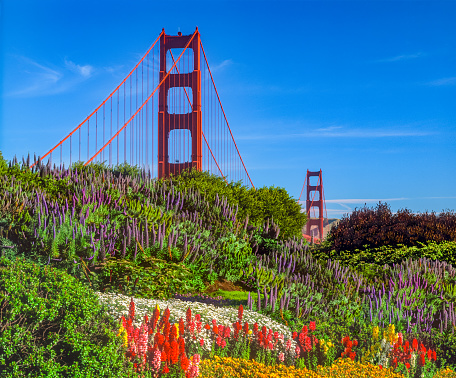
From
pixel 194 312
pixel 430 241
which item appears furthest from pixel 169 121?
pixel 194 312

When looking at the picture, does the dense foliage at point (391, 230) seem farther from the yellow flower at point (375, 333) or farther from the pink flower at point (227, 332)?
the pink flower at point (227, 332)

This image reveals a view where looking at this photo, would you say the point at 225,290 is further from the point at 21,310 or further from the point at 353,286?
the point at 21,310

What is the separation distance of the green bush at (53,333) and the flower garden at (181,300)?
0.04 feet

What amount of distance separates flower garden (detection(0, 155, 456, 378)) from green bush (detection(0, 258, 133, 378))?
0.01m

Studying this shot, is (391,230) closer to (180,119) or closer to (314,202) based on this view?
(180,119)

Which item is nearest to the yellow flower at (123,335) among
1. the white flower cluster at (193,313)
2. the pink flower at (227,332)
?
the white flower cluster at (193,313)

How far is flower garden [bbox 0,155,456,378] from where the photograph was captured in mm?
3373

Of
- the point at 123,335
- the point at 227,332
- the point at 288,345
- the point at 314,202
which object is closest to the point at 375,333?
the point at 288,345

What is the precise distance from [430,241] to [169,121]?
1327 centimetres

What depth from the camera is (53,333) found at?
3.30 m

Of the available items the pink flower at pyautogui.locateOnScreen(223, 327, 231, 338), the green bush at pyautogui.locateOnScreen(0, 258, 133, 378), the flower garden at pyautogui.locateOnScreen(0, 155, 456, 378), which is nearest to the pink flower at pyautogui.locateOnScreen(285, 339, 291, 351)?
the flower garden at pyautogui.locateOnScreen(0, 155, 456, 378)

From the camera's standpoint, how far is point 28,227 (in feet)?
18.7

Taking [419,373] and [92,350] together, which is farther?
[419,373]

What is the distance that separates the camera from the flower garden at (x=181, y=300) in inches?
133
